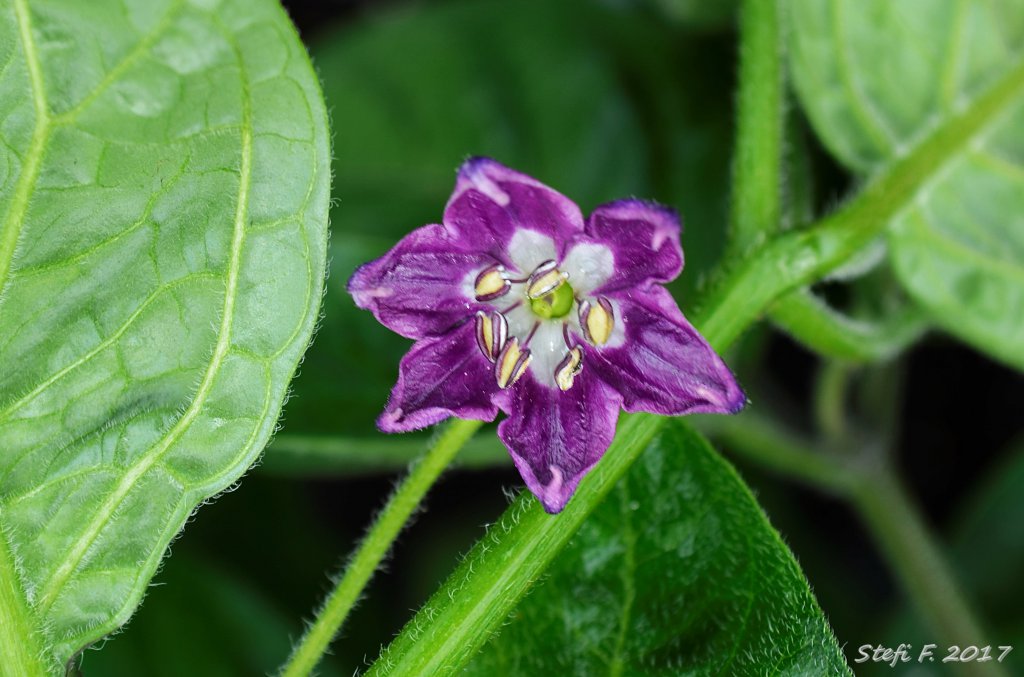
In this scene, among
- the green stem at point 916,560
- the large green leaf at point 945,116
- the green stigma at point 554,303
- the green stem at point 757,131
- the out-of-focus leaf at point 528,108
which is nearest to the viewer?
the green stigma at point 554,303

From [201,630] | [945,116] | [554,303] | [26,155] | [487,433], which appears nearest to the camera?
[26,155]

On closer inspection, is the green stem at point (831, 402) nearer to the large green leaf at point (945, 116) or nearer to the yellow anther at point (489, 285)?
the large green leaf at point (945, 116)

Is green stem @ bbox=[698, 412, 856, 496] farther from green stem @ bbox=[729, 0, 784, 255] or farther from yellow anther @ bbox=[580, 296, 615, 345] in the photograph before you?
yellow anther @ bbox=[580, 296, 615, 345]

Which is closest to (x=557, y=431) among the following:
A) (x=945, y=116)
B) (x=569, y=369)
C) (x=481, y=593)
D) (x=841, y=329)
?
(x=569, y=369)

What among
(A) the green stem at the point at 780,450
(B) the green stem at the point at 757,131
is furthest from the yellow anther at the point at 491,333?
(A) the green stem at the point at 780,450

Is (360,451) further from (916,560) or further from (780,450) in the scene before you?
(916,560)

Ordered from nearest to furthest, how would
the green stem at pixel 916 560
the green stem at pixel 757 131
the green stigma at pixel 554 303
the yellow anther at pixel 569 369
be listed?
the yellow anther at pixel 569 369
the green stigma at pixel 554 303
the green stem at pixel 757 131
the green stem at pixel 916 560
